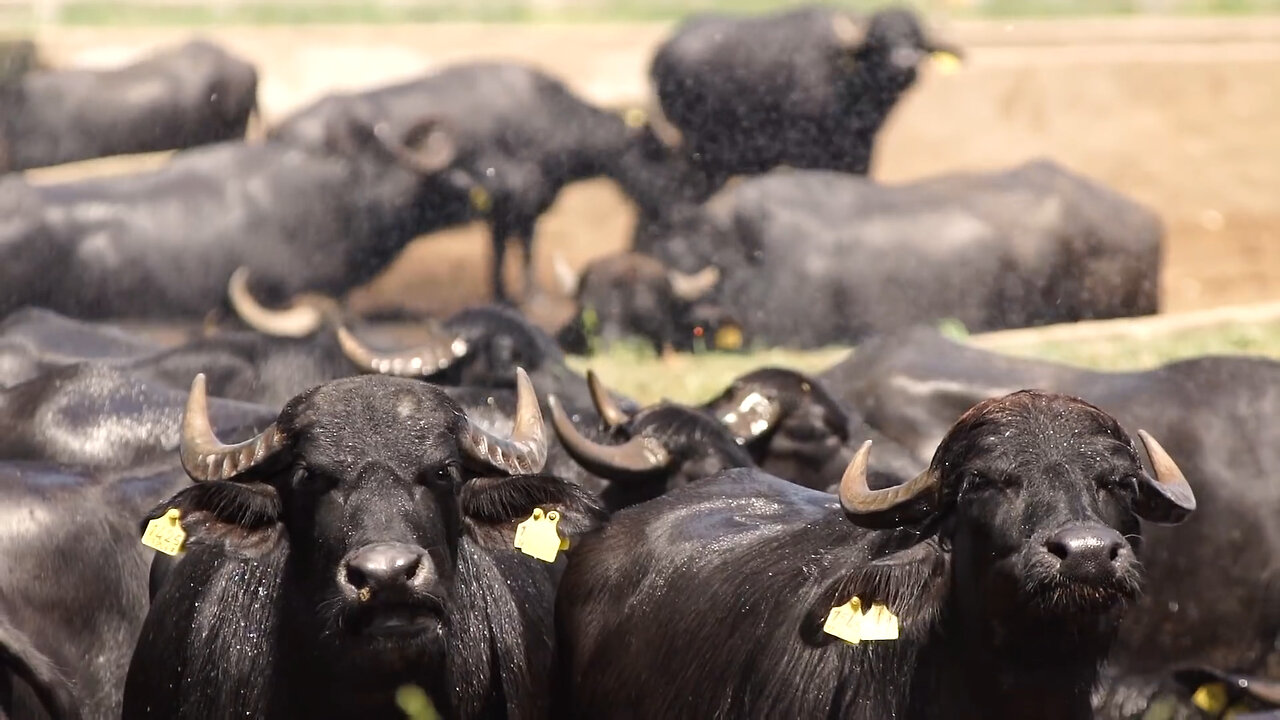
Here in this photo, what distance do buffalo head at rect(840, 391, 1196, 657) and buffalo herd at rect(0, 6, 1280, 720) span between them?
1 centimetres

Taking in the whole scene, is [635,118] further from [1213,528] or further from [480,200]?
[1213,528]

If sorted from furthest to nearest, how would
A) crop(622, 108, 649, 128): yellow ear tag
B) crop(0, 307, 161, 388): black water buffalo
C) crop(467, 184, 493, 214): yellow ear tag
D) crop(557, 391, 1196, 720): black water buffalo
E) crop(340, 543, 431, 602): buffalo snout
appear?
crop(622, 108, 649, 128): yellow ear tag
crop(467, 184, 493, 214): yellow ear tag
crop(0, 307, 161, 388): black water buffalo
crop(340, 543, 431, 602): buffalo snout
crop(557, 391, 1196, 720): black water buffalo

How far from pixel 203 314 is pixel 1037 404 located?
36.6 feet

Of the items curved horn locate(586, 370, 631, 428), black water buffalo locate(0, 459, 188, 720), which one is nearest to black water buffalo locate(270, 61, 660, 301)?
curved horn locate(586, 370, 631, 428)

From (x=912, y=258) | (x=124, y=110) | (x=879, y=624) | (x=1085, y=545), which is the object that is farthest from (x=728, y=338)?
(x=1085, y=545)

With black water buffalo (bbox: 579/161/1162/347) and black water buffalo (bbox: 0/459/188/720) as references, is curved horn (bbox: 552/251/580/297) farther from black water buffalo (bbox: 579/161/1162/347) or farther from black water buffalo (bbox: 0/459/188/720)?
black water buffalo (bbox: 0/459/188/720)

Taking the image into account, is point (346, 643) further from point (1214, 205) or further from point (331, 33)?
point (331, 33)

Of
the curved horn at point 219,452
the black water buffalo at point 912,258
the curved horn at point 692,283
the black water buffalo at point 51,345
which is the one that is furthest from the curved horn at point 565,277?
the curved horn at point 219,452

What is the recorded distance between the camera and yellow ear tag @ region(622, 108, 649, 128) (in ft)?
61.8

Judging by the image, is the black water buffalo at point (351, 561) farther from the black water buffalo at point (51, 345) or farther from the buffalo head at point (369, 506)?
the black water buffalo at point (51, 345)

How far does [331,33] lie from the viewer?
70.6ft

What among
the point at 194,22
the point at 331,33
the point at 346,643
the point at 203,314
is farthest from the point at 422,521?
the point at 194,22

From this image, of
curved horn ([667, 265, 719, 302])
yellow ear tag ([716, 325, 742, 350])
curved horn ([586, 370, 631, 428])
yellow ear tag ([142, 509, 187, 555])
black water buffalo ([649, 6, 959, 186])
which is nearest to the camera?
yellow ear tag ([142, 509, 187, 555])

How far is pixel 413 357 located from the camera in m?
9.70
